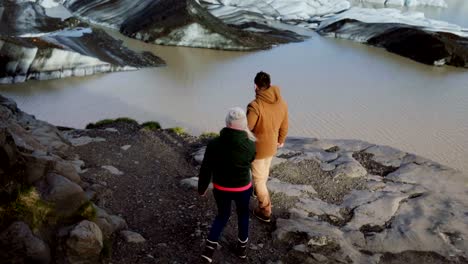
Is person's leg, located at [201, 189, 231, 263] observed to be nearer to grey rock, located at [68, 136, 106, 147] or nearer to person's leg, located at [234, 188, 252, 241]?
person's leg, located at [234, 188, 252, 241]

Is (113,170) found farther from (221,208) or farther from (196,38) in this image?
(196,38)

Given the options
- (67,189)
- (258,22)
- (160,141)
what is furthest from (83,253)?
(258,22)

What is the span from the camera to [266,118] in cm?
616

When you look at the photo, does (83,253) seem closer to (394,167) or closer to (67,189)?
(67,189)

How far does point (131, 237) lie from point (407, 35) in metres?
24.7

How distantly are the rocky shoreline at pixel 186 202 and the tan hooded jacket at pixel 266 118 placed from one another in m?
1.27

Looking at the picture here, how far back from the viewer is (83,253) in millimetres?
5137

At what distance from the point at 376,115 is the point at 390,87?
4205 mm

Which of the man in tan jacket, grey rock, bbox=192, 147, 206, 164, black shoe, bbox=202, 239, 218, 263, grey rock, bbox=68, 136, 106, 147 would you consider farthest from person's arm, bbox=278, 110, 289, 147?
grey rock, bbox=68, 136, 106, 147

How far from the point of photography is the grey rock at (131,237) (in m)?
5.95

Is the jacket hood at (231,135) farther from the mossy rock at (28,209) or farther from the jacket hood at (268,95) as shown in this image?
the mossy rock at (28,209)

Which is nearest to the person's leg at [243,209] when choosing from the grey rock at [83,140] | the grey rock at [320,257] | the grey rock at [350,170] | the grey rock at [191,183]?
the grey rock at [320,257]

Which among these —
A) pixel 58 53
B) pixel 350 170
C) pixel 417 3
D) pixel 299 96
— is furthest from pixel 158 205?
pixel 417 3

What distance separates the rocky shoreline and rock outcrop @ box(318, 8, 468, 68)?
15.5 metres
